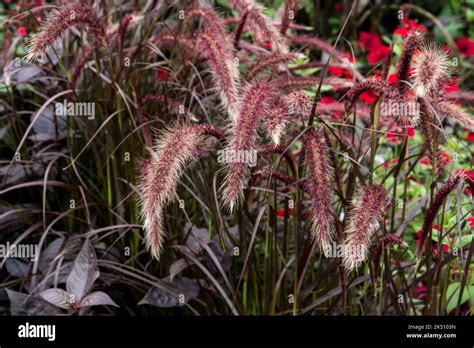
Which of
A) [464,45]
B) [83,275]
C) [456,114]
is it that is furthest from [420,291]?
[464,45]

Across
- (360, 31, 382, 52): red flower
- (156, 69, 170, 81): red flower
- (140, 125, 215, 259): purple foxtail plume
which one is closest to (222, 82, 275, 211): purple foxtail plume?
(140, 125, 215, 259): purple foxtail plume

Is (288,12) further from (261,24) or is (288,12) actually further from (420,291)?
(420,291)

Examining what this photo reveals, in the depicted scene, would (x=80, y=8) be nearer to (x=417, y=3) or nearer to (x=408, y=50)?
(x=408, y=50)

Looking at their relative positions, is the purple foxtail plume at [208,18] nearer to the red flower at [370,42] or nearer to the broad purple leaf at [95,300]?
the broad purple leaf at [95,300]

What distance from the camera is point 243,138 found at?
6.06ft

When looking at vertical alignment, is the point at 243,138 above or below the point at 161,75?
above

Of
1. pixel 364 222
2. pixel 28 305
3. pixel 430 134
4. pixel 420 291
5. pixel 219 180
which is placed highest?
pixel 430 134

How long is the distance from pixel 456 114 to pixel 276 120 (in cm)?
61

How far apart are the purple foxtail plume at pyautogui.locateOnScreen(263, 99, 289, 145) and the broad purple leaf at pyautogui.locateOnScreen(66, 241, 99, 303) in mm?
751

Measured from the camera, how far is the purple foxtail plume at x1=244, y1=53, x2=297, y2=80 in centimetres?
251

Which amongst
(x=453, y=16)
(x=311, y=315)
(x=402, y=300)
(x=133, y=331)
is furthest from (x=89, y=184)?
(x=453, y=16)

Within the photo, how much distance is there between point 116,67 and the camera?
292 centimetres

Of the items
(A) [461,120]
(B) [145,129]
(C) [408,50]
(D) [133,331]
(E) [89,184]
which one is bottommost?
(D) [133,331]

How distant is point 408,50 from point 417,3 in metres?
4.11
